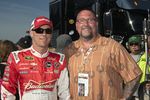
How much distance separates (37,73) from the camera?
2996mm

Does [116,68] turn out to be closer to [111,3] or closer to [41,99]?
[41,99]

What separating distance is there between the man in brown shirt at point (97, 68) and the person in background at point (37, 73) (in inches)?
9.9

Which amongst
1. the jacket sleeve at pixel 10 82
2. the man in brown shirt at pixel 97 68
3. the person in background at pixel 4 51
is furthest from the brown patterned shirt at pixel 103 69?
the person in background at pixel 4 51

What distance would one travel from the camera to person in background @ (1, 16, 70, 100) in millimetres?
2973

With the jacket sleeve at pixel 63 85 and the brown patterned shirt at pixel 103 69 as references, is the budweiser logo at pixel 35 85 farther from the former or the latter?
the brown patterned shirt at pixel 103 69

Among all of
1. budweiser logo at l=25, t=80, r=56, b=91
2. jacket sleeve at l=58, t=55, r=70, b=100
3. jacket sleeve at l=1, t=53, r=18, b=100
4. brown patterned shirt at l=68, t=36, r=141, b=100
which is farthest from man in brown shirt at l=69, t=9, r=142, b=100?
jacket sleeve at l=1, t=53, r=18, b=100

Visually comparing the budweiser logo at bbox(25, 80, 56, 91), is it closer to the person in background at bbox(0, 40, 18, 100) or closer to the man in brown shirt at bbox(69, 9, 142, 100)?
the man in brown shirt at bbox(69, 9, 142, 100)

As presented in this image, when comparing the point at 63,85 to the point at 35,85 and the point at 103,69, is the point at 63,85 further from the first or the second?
the point at 103,69

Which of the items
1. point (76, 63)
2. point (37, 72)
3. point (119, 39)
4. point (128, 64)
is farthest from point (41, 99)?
point (119, 39)

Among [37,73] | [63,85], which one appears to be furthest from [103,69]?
[37,73]

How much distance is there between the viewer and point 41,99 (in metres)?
2.97

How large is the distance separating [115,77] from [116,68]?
3.0 inches

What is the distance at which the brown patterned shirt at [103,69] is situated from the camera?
331cm

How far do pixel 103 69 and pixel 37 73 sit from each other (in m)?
0.59
